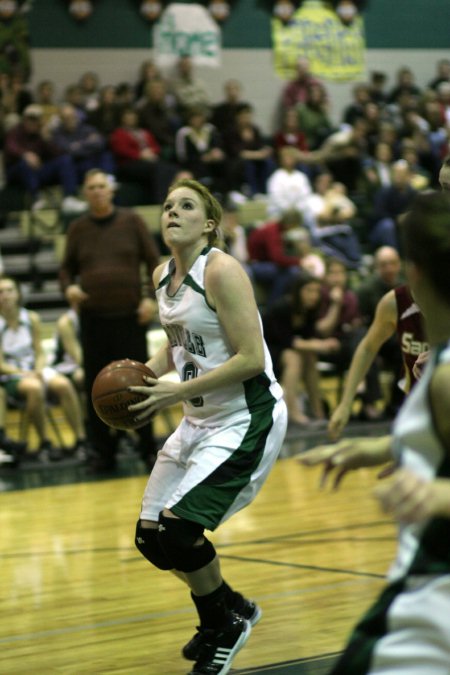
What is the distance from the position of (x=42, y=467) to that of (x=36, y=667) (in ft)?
15.9

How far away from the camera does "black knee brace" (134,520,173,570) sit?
4059mm

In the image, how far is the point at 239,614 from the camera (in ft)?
13.9

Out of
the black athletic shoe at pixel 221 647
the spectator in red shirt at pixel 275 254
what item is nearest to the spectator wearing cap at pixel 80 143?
the spectator in red shirt at pixel 275 254

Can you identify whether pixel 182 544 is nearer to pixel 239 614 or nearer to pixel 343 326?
pixel 239 614

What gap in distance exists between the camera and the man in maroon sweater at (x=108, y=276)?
8.37 meters

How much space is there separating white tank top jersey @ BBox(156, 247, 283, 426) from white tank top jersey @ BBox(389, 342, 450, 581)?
1682 millimetres

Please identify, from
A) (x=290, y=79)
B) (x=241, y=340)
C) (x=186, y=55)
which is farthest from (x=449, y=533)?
(x=290, y=79)

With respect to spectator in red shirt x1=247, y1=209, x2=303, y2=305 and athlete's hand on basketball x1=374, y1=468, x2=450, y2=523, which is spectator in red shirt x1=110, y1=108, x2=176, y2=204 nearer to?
spectator in red shirt x1=247, y1=209, x2=303, y2=305

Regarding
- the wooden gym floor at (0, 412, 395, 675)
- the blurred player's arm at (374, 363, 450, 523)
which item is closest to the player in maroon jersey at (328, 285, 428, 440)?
the wooden gym floor at (0, 412, 395, 675)

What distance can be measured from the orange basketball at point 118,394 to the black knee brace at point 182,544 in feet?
1.16

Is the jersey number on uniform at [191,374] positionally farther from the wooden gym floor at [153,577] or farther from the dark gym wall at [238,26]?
the dark gym wall at [238,26]

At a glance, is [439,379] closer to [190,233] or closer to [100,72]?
[190,233]

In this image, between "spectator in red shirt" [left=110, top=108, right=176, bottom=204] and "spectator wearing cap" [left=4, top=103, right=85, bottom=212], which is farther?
"spectator in red shirt" [left=110, top=108, right=176, bottom=204]

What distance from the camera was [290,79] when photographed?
58.9ft
